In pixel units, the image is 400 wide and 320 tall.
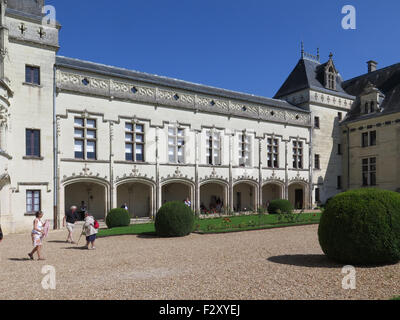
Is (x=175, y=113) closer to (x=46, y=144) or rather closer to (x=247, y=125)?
(x=247, y=125)

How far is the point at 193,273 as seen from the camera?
731 cm

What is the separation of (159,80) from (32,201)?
1144 cm

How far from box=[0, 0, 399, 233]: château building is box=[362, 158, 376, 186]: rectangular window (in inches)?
10.2

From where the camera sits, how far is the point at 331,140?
30.4 metres

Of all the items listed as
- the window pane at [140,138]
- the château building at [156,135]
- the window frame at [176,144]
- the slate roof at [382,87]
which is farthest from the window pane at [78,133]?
the slate roof at [382,87]

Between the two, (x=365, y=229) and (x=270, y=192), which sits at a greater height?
(x=365, y=229)

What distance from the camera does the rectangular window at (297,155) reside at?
28.2 metres

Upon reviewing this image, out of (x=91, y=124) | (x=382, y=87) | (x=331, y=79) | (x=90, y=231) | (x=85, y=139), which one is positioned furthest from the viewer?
(x=331, y=79)

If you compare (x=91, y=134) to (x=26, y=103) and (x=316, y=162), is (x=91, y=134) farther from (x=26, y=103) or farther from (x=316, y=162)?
(x=316, y=162)

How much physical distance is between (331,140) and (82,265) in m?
26.8

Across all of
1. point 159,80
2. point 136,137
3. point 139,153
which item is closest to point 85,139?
point 136,137

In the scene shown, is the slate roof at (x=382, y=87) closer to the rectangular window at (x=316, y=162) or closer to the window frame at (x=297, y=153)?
the rectangular window at (x=316, y=162)

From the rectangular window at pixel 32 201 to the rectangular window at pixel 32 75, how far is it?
19.3 ft

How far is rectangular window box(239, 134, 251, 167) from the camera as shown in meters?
25.3
